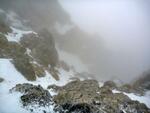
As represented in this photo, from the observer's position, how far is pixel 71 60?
157 m

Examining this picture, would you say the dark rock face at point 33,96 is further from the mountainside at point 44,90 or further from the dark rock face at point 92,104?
the dark rock face at point 92,104

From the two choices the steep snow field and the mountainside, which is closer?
the steep snow field

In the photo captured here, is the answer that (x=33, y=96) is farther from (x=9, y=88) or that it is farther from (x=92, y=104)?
(x=92, y=104)

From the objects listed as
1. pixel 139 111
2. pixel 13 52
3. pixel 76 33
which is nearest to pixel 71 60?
pixel 76 33

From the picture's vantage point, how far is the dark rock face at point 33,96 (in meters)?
35.4

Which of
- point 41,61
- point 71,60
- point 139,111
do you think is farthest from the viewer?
point 71,60

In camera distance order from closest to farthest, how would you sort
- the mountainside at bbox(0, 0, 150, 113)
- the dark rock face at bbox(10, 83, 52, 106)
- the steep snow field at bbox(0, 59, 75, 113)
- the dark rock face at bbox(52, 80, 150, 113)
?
the steep snow field at bbox(0, 59, 75, 113), the dark rock face at bbox(52, 80, 150, 113), the mountainside at bbox(0, 0, 150, 113), the dark rock face at bbox(10, 83, 52, 106)

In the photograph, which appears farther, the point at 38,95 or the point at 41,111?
the point at 38,95

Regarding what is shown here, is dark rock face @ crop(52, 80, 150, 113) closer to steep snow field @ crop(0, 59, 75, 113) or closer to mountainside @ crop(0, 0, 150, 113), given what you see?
mountainside @ crop(0, 0, 150, 113)

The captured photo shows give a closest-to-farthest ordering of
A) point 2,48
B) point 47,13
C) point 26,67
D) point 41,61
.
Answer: point 26,67 → point 2,48 → point 41,61 → point 47,13

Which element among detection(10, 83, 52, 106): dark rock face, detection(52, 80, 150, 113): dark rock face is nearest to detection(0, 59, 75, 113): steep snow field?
detection(10, 83, 52, 106): dark rock face

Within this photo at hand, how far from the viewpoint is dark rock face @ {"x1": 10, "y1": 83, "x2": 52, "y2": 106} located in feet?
116

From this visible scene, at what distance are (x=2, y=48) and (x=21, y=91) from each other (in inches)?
1245

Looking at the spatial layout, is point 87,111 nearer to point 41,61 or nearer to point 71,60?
point 41,61
